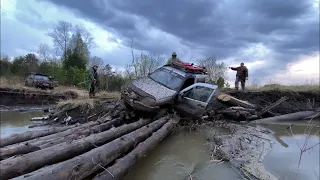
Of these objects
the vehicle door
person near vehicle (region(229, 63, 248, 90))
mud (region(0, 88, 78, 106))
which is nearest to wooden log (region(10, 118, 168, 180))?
the vehicle door

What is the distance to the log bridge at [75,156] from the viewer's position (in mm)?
3521

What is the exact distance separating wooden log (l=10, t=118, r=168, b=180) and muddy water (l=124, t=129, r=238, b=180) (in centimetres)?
52

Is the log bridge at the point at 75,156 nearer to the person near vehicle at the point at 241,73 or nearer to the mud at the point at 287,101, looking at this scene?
the mud at the point at 287,101

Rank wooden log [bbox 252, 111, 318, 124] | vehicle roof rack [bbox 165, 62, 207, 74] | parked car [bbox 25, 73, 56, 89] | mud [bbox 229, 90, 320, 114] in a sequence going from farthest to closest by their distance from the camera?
parked car [bbox 25, 73, 56, 89]
mud [bbox 229, 90, 320, 114]
wooden log [bbox 252, 111, 318, 124]
vehicle roof rack [bbox 165, 62, 207, 74]

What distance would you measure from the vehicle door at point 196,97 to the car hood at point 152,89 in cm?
45

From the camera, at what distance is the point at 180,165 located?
6.31m

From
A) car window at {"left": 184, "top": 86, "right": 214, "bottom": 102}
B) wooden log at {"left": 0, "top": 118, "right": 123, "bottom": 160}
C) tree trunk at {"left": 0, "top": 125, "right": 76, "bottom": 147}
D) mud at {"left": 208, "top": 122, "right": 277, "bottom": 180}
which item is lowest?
mud at {"left": 208, "top": 122, "right": 277, "bottom": 180}

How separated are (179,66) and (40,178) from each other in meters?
9.46

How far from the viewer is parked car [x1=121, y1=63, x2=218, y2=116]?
934cm

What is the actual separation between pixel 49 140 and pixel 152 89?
461 centimetres

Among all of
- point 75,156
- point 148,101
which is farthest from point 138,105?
point 75,156

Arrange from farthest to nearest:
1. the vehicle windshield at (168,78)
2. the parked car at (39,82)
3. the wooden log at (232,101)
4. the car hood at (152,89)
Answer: the parked car at (39,82)
the wooden log at (232,101)
the vehicle windshield at (168,78)
the car hood at (152,89)

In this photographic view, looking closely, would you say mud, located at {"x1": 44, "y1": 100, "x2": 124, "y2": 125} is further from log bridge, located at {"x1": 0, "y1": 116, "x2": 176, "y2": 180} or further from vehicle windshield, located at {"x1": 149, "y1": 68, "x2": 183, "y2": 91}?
log bridge, located at {"x1": 0, "y1": 116, "x2": 176, "y2": 180}

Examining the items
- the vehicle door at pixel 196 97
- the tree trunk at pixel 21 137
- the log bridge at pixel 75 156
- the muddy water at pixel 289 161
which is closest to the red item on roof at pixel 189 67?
the vehicle door at pixel 196 97
